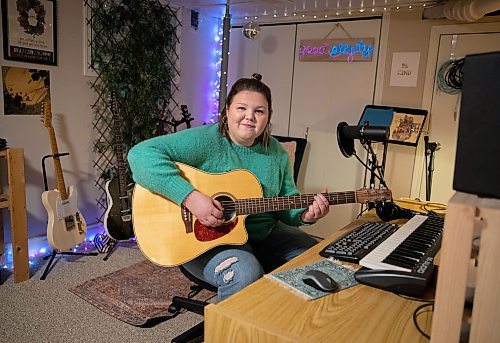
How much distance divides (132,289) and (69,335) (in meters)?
0.55

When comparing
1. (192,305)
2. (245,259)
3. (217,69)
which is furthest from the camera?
(217,69)

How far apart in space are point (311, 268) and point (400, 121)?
2484 mm

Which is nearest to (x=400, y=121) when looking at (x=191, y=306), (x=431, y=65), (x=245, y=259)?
(x=431, y=65)

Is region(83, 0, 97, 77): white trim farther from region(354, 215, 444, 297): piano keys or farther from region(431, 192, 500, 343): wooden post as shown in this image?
region(431, 192, 500, 343): wooden post

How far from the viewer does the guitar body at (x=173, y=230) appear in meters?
1.45

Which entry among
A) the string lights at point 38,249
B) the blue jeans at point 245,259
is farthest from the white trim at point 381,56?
the string lights at point 38,249

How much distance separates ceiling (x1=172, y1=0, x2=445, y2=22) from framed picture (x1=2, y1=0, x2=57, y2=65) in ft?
3.90

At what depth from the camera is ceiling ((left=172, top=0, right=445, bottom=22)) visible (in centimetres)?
320

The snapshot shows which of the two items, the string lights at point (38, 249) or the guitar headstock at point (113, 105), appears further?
the guitar headstock at point (113, 105)

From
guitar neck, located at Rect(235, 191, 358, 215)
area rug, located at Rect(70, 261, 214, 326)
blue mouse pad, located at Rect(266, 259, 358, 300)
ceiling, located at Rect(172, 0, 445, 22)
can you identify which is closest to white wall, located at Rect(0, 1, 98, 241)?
area rug, located at Rect(70, 261, 214, 326)

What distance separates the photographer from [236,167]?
164cm

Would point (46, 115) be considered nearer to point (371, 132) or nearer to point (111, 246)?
point (111, 246)

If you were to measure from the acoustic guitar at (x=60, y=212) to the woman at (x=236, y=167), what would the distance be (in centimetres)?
142

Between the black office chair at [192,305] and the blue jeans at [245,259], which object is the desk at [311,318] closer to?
the blue jeans at [245,259]
